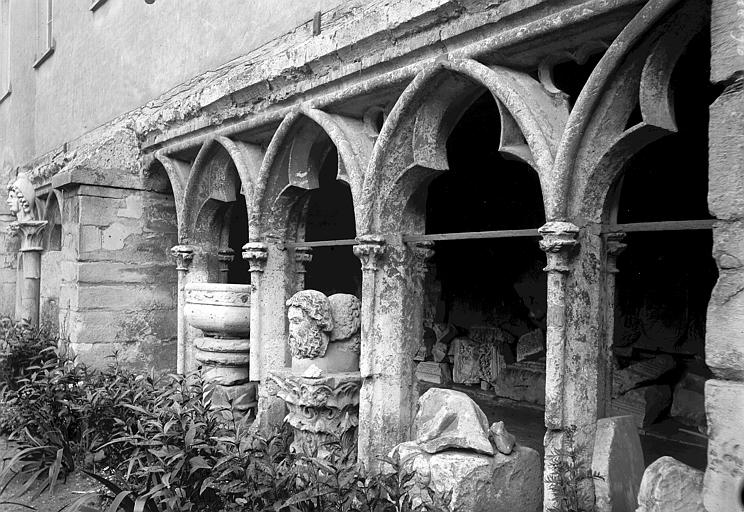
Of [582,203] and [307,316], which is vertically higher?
[582,203]

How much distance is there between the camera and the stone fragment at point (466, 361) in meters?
6.72

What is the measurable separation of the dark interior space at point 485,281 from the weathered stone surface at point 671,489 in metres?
3.76

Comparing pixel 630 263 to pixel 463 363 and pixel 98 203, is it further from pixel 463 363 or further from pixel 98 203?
pixel 98 203

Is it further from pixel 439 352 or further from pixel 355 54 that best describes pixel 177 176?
pixel 439 352

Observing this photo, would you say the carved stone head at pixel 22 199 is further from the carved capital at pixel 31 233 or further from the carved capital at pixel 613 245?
the carved capital at pixel 613 245

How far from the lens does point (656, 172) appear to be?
Result: 550 centimetres

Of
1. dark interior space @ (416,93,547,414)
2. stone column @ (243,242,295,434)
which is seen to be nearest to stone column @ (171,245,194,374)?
stone column @ (243,242,295,434)

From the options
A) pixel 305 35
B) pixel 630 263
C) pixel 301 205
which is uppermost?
pixel 305 35

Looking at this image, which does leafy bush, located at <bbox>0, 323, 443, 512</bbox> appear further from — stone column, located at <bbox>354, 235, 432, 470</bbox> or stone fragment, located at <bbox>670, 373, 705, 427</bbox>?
stone fragment, located at <bbox>670, 373, 705, 427</bbox>

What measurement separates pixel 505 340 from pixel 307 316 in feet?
10.2

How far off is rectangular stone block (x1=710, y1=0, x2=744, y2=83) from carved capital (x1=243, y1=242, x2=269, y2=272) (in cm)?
346

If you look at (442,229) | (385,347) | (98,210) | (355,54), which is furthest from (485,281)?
(98,210)

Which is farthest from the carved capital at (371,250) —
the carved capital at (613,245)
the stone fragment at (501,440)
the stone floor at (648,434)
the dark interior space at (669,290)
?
the dark interior space at (669,290)

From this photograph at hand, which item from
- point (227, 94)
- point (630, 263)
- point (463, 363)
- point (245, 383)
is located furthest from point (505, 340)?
point (227, 94)
